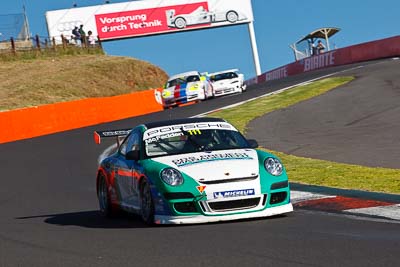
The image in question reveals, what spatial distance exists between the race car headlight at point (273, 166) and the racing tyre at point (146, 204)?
1.20 meters

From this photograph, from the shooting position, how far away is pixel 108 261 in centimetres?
771

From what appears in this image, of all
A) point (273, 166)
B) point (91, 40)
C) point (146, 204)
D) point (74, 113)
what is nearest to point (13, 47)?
point (91, 40)

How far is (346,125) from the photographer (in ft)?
77.7

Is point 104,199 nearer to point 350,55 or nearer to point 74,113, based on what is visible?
point 74,113

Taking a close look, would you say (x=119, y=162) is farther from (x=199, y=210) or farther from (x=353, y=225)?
(x=353, y=225)

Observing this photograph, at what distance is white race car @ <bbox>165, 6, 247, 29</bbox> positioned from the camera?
7888cm

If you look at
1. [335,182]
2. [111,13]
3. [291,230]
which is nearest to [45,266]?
[291,230]

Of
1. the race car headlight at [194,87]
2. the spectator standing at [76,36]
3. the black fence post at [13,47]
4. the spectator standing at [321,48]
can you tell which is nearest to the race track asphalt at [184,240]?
the race car headlight at [194,87]

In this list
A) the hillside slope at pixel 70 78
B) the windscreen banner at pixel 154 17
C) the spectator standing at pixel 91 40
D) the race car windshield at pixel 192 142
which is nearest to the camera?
the race car windshield at pixel 192 142

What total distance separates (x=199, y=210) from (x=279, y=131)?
1443 centimetres

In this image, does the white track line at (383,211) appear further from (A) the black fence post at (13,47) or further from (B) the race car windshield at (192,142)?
(A) the black fence post at (13,47)

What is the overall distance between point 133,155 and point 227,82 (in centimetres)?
3120

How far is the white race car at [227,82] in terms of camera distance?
41.7 meters

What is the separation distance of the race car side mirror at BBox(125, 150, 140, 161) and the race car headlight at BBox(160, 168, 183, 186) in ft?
2.70
